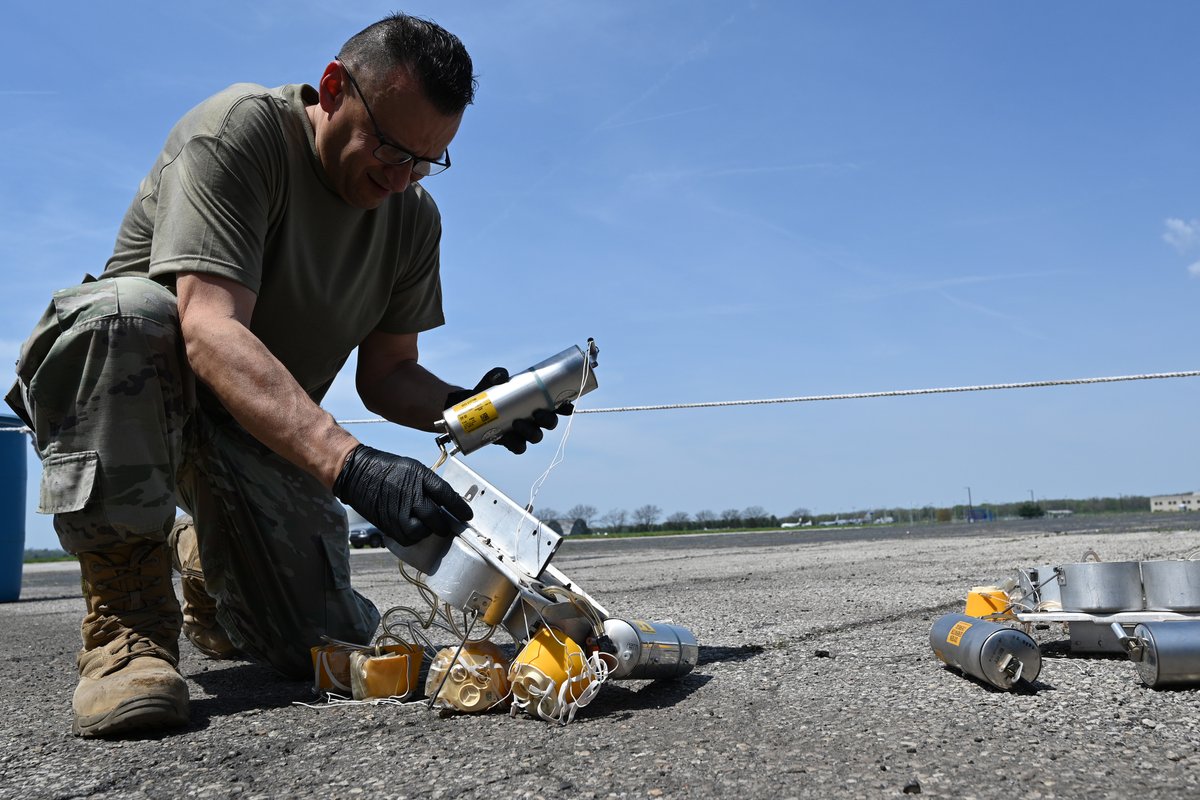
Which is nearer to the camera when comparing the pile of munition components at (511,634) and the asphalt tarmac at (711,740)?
the asphalt tarmac at (711,740)

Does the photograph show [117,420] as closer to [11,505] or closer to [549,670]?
[549,670]

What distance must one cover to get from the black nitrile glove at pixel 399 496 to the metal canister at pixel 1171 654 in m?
1.56

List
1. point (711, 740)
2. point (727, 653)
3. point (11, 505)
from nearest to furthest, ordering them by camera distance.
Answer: point (711, 740)
point (727, 653)
point (11, 505)

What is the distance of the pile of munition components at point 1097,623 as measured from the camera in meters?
2.04

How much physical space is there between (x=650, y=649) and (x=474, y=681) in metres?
0.43

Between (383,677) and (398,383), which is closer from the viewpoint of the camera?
(383,677)

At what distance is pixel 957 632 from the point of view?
2.30m

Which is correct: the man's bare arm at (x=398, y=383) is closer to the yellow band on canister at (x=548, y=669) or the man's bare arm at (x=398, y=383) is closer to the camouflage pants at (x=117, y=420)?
the camouflage pants at (x=117, y=420)

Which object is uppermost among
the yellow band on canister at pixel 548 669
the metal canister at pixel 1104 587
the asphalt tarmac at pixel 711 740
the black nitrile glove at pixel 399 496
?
the black nitrile glove at pixel 399 496

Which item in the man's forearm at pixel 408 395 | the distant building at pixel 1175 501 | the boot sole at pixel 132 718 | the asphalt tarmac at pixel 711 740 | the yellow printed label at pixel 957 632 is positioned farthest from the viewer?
the distant building at pixel 1175 501

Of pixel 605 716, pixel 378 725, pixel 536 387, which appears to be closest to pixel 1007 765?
pixel 605 716

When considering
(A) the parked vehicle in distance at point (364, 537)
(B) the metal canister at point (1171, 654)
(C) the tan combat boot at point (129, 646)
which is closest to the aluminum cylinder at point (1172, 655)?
(B) the metal canister at point (1171, 654)

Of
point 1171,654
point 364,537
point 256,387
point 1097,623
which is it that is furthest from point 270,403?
point 364,537

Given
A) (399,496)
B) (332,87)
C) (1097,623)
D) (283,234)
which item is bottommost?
(1097,623)
